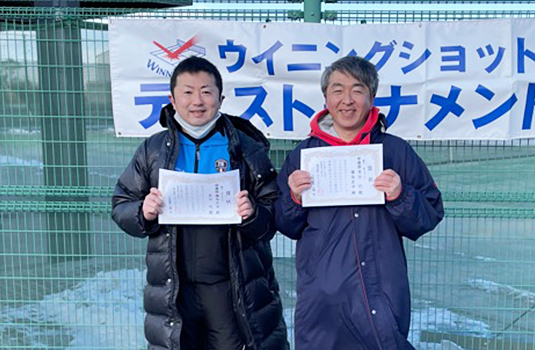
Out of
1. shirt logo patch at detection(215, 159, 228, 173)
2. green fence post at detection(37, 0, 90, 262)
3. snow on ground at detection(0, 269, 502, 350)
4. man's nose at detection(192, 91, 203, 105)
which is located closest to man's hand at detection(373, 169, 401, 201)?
shirt logo patch at detection(215, 159, 228, 173)

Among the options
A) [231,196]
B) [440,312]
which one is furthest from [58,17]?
[440,312]

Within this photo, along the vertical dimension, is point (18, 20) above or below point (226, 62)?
above

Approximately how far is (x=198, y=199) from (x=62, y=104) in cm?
175

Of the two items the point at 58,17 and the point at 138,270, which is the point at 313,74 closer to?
the point at 58,17

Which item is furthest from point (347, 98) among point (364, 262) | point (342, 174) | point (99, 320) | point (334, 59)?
point (99, 320)

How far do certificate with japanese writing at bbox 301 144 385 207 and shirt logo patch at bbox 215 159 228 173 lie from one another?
1.13 feet

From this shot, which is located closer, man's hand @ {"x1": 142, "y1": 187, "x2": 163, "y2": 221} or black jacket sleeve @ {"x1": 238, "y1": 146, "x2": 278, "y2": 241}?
man's hand @ {"x1": 142, "y1": 187, "x2": 163, "y2": 221}

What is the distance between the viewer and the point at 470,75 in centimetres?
351

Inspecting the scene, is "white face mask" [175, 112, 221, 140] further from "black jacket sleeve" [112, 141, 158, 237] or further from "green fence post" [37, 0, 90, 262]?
"green fence post" [37, 0, 90, 262]

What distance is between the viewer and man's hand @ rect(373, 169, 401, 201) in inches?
85.6

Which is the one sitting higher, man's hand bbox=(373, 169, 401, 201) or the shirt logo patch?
the shirt logo patch

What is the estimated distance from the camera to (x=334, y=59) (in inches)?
139

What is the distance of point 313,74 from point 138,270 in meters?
1.93

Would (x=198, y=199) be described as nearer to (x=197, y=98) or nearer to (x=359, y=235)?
(x=197, y=98)
